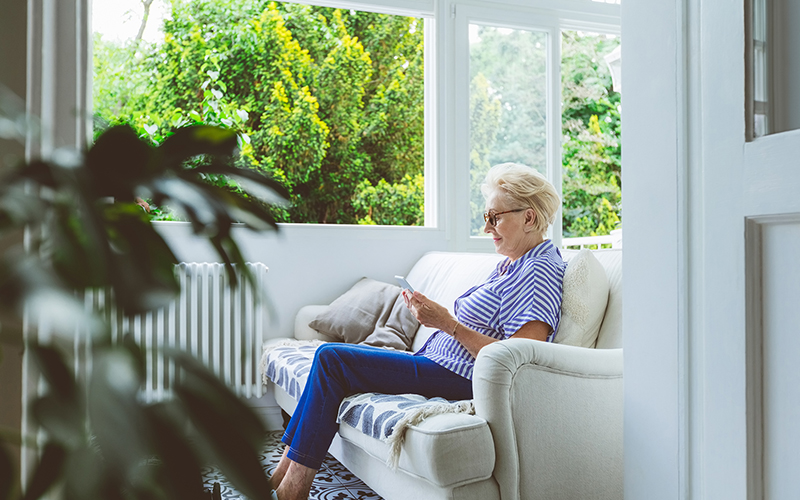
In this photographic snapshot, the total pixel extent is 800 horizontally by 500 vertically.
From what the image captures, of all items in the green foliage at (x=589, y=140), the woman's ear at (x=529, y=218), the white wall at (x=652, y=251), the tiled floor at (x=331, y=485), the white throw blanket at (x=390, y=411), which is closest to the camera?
the white wall at (x=652, y=251)

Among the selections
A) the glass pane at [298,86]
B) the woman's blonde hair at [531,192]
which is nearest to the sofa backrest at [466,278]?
the woman's blonde hair at [531,192]

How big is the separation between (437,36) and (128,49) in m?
4.39

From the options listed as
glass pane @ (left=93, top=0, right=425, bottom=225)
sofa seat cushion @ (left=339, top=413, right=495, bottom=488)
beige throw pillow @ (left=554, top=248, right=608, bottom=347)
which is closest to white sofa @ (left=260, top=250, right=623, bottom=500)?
sofa seat cushion @ (left=339, top=413, right=495, bottom=488)

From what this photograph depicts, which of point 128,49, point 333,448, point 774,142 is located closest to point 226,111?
point 128,49

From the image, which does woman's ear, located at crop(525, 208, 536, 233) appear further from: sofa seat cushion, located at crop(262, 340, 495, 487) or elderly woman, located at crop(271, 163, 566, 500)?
sofa seat cushion, located at crop(262, 340, 495, 487)

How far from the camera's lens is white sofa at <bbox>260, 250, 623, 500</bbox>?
5.51 ft

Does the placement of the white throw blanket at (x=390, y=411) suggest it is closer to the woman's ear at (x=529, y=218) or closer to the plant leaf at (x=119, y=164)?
the woman's ear at (x=529, y=218)

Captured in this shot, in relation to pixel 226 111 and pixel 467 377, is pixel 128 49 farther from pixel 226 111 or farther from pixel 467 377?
pixel 467 377

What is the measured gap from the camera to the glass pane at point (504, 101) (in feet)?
13.1

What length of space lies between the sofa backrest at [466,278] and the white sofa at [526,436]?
0.59ft

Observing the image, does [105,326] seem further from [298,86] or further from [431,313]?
[298,86]

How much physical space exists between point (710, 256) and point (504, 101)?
2.92 m

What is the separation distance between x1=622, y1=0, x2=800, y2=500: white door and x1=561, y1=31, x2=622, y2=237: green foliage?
7.64 metres

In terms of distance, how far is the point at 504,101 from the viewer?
13.4 feet
